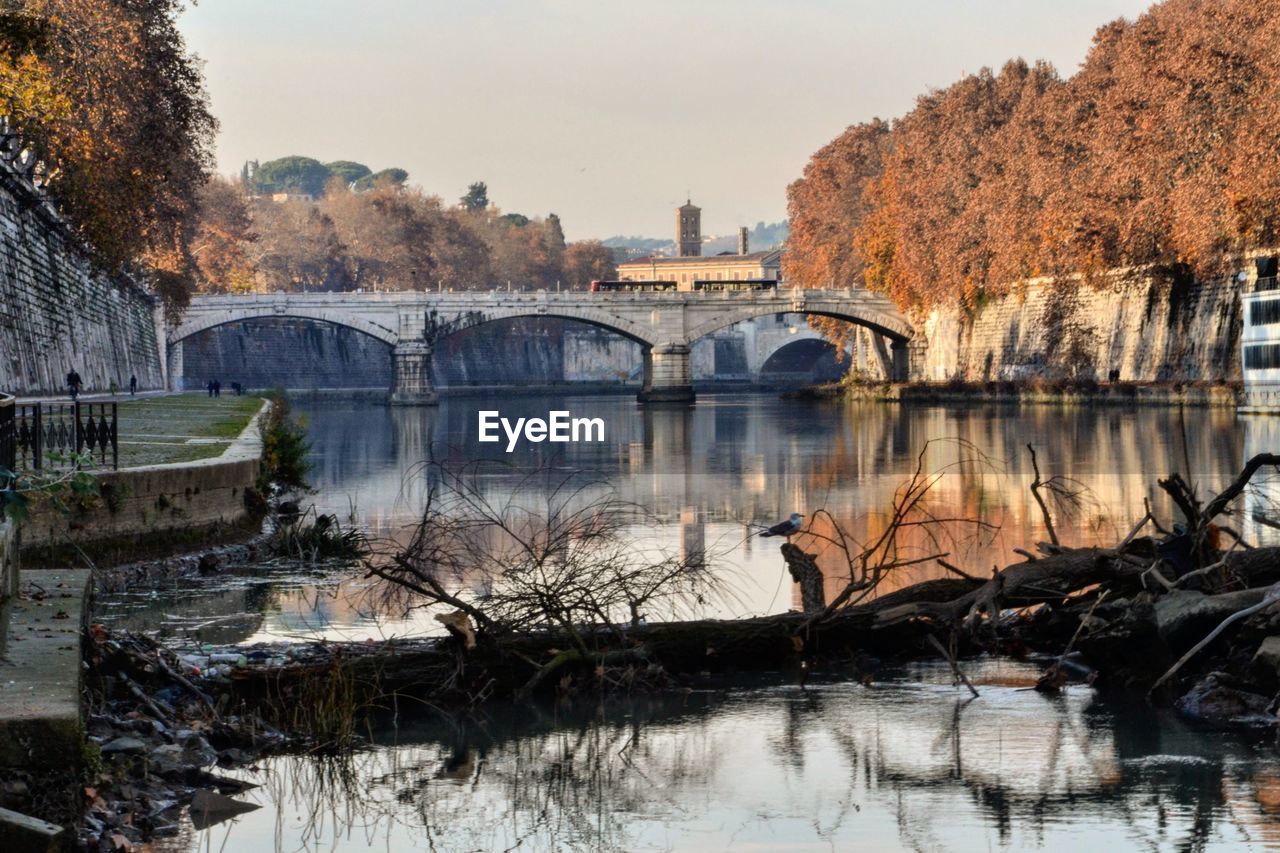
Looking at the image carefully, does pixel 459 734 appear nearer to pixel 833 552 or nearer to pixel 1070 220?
pixel 833 552

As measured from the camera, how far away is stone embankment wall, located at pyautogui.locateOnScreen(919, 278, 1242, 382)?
49688 millimetres

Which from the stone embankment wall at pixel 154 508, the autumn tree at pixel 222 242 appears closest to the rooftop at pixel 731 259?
the autumn tree at pixel 222 242

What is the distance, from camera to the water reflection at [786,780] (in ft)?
25.0

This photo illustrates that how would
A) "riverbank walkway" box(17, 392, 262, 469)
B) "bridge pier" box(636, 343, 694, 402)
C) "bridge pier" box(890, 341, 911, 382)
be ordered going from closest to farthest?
"riverbank walkway" box(17, 392, 262, 469), "bridge pier" box(636, 343, 694, 402), "bridge pier" box(890, 341, 911, 382)

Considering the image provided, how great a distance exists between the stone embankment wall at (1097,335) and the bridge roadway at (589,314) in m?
3.24

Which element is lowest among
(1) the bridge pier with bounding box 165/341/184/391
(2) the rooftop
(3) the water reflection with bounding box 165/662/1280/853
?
(3) the water reflection with bounding box 165/662/1280/853

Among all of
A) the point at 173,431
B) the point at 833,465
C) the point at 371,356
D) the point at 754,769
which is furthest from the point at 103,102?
the point at 371,356

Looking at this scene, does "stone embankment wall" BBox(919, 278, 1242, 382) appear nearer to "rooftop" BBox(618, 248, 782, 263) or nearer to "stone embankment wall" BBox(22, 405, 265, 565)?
"stone embankment wall" BBox(22, 405, 265, 565)

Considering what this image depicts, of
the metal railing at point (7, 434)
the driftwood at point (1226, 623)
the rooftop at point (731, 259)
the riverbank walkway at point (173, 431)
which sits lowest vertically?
the driftwood at point (1226, 623)

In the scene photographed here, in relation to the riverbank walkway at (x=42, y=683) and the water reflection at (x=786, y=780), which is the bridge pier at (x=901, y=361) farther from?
the riverbank walkway at (x=42, y=683)

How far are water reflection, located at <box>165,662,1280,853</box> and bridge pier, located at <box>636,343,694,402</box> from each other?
64.2 meters

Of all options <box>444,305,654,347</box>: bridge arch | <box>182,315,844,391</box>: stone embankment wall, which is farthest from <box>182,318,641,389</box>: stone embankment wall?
<box>444,305,654,347</box>: bridge arch

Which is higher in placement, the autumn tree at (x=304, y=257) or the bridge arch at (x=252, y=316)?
the autumn tree at (x=304, y=257)

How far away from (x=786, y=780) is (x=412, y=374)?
67723 millimetres
